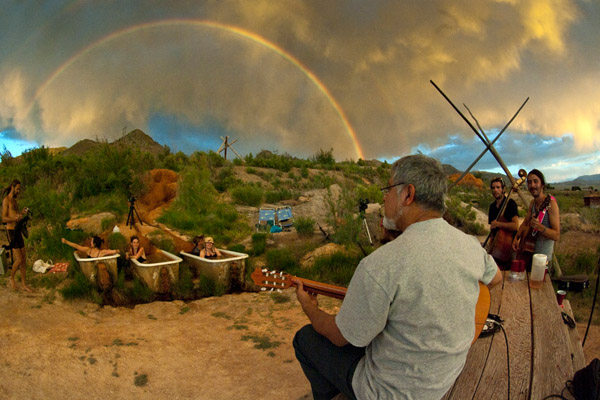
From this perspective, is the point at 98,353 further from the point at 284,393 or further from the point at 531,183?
the point at 531,183

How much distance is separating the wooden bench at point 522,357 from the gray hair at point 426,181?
0.96 m

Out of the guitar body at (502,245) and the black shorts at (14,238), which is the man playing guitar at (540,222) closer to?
the guitar body at (502,245)

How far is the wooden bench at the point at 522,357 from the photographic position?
183 centimetres

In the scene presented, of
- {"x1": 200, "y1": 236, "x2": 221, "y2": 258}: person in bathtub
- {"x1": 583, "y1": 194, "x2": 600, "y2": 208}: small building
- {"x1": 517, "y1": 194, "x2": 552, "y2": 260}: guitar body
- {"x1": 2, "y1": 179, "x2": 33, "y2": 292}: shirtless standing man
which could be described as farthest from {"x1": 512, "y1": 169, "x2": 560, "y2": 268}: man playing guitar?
{"x1": 583, "y1": 194, "x2": 600, "y2": 208}: small building

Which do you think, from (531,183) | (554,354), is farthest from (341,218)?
(554,354)

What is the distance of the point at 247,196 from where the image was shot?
1544 cm

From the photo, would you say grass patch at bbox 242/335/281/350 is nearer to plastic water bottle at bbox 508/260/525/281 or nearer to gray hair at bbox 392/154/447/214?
plastic water bottle at bbox 508/260/525/281

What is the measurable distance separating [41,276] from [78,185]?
5.57m

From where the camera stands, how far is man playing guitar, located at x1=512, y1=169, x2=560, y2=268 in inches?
170

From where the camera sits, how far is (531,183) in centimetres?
452

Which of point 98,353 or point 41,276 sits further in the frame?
point 41,276

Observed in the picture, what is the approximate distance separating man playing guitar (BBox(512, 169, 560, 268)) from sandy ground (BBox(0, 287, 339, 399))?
318 cm

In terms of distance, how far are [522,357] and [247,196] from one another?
1380 cm

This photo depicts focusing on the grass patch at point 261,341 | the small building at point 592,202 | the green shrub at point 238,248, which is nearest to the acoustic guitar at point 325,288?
the grass patch at point 261,341
